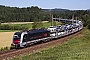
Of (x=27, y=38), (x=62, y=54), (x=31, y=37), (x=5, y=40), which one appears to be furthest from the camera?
(x=5, y=40)

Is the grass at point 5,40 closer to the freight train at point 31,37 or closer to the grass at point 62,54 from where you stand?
the freight train at point 31,37

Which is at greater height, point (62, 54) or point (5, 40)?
point (62, 54)

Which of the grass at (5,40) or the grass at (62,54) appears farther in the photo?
the grass at (5,40)

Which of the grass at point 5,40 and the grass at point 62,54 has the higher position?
the grass at point 62,54

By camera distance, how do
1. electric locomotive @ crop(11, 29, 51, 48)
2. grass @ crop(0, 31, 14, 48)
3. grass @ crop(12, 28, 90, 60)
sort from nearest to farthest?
1. grass @ crop(12, 28, 90, 60)
2. electric locomotive @ crop(11, 29, 51, 48)
3. grass @ crop(0, 31, 14, 48)

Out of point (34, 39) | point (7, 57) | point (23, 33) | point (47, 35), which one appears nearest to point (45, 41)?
point (47, 35)

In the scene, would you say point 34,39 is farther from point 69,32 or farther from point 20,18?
point 20,18

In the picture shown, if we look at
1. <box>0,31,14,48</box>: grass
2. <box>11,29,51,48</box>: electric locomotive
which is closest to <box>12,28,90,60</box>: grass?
<box>11,29,51,48</box>: electric locomotive

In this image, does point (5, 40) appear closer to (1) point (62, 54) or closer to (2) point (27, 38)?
(2) point (27, 38)

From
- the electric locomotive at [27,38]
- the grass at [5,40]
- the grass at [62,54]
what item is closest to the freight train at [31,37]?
the electric locomotive at [27,38]

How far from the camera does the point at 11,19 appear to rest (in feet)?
621

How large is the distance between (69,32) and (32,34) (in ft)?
96.2

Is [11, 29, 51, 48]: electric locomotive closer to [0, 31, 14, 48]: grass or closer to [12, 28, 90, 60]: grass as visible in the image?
[12, 28, 90, 60]: grass

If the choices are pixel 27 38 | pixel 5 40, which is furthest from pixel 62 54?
pixel 5 40
